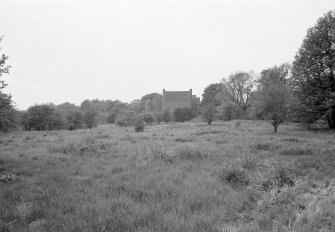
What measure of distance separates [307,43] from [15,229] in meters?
33.0

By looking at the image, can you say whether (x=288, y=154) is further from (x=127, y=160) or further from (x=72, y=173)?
(x=72, y=173)

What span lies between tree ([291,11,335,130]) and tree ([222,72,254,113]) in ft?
158

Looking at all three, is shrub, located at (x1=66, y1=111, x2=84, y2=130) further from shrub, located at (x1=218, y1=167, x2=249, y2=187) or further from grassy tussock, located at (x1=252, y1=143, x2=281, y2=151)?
shrub, located at (x1=218, y1=167, x2=249, y2=187)

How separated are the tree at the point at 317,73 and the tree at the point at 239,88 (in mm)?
48031

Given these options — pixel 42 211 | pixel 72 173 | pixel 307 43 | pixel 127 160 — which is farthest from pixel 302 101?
pixel 42 211

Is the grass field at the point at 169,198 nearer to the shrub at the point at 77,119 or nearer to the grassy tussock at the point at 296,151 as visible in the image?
the grassy tussock at the point at 296,151

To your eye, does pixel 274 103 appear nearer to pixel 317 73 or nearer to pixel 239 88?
pixel 317 73

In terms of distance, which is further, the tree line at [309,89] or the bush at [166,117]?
the bush at [166,117]

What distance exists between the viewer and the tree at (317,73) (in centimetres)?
2675

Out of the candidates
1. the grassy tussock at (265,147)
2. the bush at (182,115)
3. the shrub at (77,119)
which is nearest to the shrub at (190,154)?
the grassy tussock at (265,147)

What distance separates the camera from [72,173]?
8703 millimetres

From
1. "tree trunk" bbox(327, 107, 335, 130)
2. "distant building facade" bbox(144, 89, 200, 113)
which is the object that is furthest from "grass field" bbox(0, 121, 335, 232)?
"distant building facade" bbox(144, 89, 200, 113)

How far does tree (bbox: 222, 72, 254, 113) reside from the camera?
77500 mm

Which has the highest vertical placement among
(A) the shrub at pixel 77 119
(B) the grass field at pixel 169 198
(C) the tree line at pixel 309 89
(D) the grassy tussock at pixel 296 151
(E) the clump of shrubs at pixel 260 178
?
(C) the tree line at pixel 309 89
